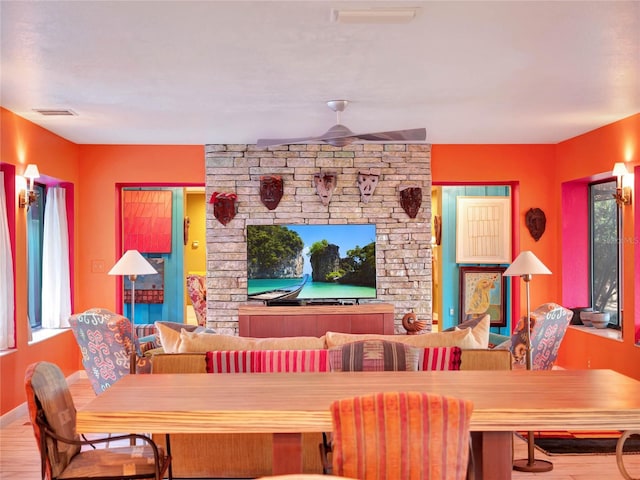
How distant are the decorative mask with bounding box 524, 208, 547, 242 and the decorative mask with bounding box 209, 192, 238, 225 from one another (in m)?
3.24

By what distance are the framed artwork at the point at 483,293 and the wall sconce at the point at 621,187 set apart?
271cm

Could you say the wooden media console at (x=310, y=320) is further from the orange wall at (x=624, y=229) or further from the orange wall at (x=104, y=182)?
the orange wall at (x=624, y=229)

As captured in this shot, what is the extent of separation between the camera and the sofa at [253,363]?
12.7 ft

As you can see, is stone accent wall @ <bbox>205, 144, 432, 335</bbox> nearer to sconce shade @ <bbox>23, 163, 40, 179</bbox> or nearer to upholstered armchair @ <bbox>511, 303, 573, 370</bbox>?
sconce shade @ <bbox>23, 163, 40, 179</bbox>

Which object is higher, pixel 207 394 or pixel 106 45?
pixel 106 45

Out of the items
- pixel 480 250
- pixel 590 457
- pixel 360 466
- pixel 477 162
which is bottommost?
pixel 590 457

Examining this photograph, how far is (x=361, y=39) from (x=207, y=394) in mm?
2104

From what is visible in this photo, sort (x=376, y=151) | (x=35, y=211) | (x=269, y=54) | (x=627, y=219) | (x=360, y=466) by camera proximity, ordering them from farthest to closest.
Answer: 1. (x=376, y=151)
2. (x=35, y=211)
3. (x=627, y=219)
4. (x=269, y=54)
5. (x=360, y=466)

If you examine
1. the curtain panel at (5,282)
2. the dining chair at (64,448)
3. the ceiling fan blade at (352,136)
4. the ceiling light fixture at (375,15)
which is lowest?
the dining chair at (64,448)

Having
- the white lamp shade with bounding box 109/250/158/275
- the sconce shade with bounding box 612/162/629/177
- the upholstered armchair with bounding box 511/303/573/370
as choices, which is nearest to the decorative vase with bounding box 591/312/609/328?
the sconce shade with bounding box 612/162/629/177

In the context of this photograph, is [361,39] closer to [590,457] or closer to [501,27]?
[501,27]

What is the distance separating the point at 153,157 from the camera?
777 cm

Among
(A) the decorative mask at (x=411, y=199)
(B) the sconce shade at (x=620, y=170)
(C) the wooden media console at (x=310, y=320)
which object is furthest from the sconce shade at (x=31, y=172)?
(B) the sconce shade at (x=620, y=170)

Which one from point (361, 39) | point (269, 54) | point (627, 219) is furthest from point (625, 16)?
point (627, 219)
